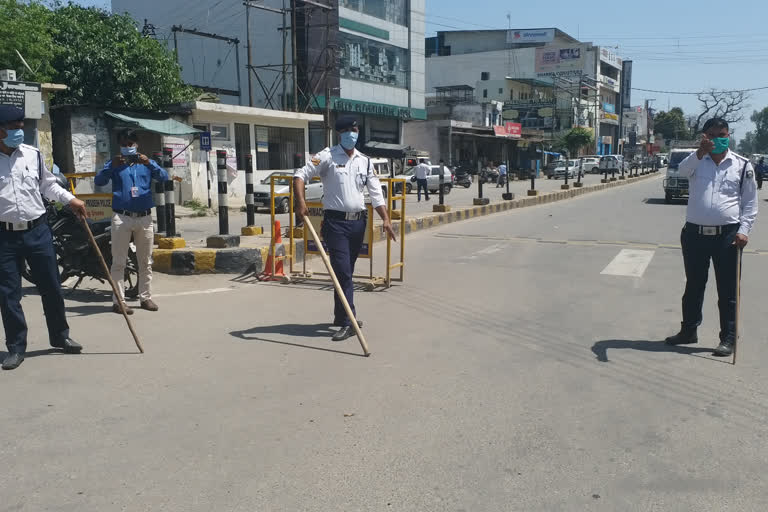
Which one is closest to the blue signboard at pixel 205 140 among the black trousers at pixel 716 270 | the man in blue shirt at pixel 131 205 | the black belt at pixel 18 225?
the man in blue shirt at pixel 131 205

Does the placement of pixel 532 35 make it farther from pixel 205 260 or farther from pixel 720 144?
pixel 720 144

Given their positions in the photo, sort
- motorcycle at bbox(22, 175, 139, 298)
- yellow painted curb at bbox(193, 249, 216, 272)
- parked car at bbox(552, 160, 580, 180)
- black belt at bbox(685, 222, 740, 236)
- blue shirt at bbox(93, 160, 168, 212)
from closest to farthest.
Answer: black belt at bbox(685, 222, 740, 236), blue shirt at bbox(93, 160, 168, 212), motorcycle at bbox(22, 175, 139, 298), yellow painted curb at bbox(193, 249, 216, 272), parked car at bbox(552, 160, 580, 180)

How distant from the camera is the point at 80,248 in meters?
7.16

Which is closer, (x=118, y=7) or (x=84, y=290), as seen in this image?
(x=84, y=290)

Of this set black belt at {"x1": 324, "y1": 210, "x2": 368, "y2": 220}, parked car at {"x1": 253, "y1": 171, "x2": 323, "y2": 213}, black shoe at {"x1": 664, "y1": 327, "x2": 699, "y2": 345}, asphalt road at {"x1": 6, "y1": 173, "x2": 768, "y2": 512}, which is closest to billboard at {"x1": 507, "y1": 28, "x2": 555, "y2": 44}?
parked car at {"x1": 253, "y1": 171, "x2": 323, "y2": 213}

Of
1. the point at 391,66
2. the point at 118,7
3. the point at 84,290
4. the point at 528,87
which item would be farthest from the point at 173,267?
the point at 528,87

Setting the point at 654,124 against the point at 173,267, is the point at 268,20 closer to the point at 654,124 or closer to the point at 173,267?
the point at 173,267

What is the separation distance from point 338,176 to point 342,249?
0.63 meters

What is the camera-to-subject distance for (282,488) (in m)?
3.12

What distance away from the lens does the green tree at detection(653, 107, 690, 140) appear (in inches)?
4931

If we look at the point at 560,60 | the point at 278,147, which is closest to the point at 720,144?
the point at 278,147

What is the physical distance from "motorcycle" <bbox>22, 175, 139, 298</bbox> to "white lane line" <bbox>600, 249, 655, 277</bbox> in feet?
19.5

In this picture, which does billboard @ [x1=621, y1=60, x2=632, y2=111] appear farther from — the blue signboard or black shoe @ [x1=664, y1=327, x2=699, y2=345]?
black shoe @ [x1=664, y1=327, x2=699, y2=345]

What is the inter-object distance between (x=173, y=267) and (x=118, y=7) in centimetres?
3845
